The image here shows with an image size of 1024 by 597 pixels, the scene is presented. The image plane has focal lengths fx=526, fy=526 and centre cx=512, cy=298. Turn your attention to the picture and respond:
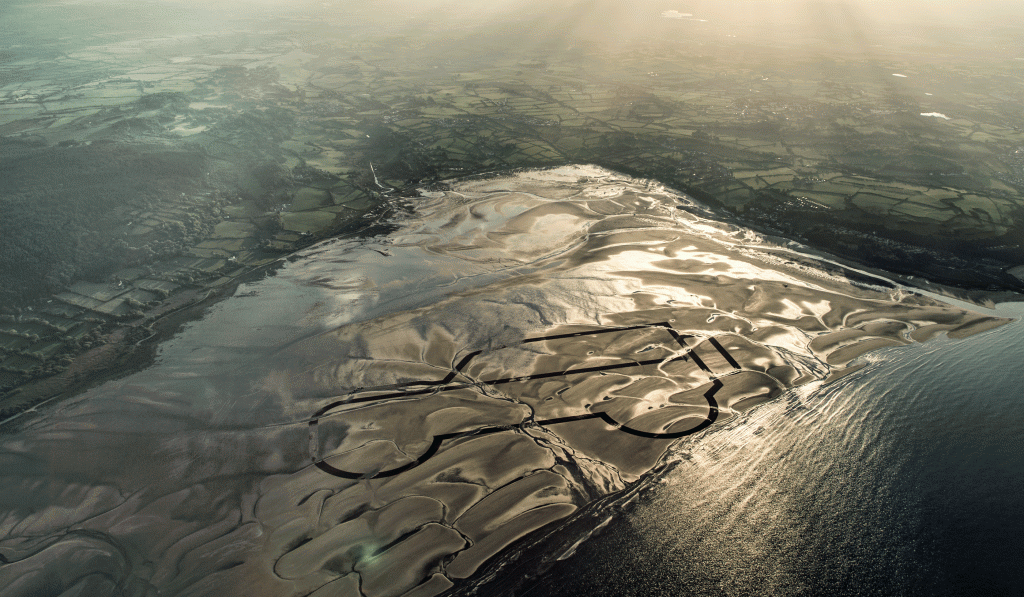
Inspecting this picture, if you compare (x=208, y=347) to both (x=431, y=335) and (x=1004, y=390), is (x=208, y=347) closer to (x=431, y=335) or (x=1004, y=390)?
(x=431, y=335)

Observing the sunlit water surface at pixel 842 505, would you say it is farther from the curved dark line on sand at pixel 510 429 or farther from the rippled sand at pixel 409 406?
the rippled sand at pixel 409 406

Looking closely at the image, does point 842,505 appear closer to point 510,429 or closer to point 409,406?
point 510,429

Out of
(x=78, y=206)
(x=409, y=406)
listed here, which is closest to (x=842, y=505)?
(x=409, y=406)

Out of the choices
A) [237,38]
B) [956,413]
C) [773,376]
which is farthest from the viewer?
[237,38]

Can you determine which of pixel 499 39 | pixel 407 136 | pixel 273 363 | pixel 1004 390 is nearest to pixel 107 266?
pixel 273 363

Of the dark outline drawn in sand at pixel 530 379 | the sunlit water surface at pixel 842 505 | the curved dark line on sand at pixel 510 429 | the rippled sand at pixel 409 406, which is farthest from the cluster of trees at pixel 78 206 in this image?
the sunlit water surface at pixel 842 505

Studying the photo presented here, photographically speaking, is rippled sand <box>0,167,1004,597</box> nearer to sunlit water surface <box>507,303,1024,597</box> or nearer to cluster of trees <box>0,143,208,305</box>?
sunlit water surface <box>507,303,1024,597</box>

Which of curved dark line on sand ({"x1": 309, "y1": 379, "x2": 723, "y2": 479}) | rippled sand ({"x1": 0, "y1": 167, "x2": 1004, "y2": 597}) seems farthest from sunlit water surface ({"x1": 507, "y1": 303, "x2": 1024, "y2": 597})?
rippled sand ({"x1": 0, "y1": 167, "x2": 1004, "y2": 597})

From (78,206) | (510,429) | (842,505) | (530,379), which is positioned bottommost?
(842,505)
